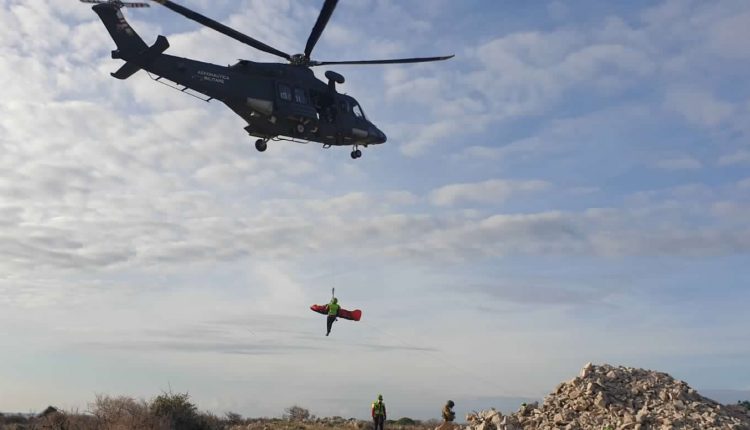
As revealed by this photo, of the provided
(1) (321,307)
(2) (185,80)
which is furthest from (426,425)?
(2) (185,80)

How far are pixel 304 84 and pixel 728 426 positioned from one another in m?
19.7

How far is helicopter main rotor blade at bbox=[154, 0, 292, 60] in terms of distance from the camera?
27.1 meters

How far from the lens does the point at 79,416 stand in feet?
102

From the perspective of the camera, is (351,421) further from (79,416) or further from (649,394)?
(649,394)

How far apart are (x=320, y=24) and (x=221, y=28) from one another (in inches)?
161

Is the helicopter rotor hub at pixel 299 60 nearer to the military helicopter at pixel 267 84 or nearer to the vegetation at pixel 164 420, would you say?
the military helicopter at pixel 267 84

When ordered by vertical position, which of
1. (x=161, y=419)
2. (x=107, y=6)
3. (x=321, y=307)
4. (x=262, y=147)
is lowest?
(x=161, y=419)

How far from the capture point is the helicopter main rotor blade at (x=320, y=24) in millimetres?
29734

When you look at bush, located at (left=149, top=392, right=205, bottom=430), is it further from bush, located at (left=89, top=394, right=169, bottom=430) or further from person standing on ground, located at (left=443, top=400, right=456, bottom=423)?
person standing on ground, located at (left=443, top=400, right=456, bottom=423)

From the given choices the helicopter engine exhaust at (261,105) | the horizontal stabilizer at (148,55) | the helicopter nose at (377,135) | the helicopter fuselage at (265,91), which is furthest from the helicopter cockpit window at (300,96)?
the horizontal stabilizer at (148,55)

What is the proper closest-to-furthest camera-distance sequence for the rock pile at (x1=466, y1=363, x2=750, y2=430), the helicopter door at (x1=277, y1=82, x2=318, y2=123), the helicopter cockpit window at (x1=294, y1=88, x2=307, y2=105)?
the rock pile at (x1=466, y1=363, x2=750, y2=430) → the helicopter door at (x1=277, y1=82, x2=318, y2=123) → the helicopter cockpit window at (x1=294, y1=88, x2=307, y2=105)

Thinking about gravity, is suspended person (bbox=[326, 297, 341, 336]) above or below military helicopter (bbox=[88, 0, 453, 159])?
below

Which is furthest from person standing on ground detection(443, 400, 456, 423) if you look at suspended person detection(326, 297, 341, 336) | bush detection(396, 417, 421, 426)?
bush detection(396, 417, 421, 426)

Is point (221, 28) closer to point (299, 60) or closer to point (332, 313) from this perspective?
point (299, 60)
